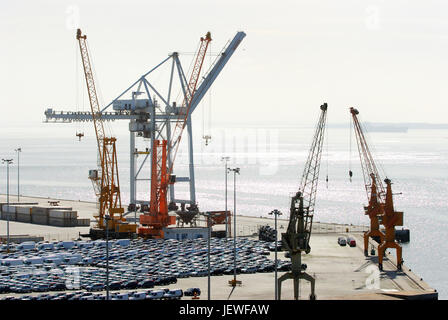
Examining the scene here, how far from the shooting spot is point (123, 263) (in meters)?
89.2

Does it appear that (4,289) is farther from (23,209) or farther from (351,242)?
(23,209)

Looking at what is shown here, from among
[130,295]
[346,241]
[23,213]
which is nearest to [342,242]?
[346,241]

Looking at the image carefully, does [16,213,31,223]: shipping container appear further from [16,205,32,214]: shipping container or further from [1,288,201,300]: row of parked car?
[1,288,201,300]: row of parked car

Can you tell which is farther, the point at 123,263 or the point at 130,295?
the point at 123,263

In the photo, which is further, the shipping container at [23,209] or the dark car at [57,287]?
the shipping container at [23,209]

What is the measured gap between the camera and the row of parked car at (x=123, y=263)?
76000 millimetres

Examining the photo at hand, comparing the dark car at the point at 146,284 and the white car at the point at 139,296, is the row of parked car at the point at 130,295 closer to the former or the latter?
the white car at the point at 139,296

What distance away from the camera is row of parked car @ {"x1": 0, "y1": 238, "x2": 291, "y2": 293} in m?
76.0

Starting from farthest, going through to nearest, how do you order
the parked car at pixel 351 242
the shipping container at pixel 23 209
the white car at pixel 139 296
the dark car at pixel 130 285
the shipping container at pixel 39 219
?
1. the shipping container at pixel 23 209
2. the shipping container at pixel 39 219
3. the parked car at pixel 351 242
4. the dark car at pixel 130 285
5. the white car at pixel 139 296

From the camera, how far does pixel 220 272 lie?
84188 mm

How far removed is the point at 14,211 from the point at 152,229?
3797 centimetres

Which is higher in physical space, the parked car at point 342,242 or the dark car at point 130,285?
the parked car at point 342,242

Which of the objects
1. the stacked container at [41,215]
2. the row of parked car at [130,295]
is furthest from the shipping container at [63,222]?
the row of parked car at [130,295]
